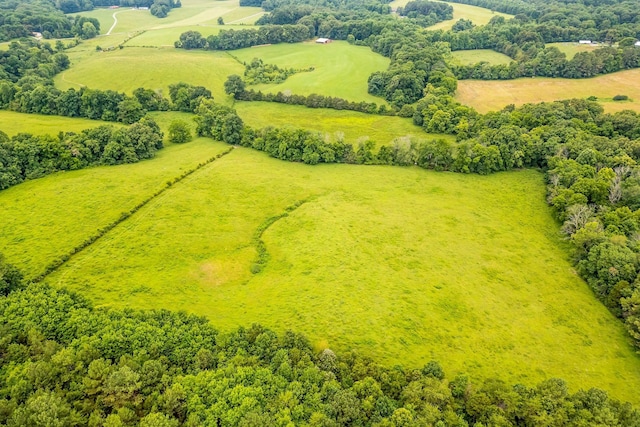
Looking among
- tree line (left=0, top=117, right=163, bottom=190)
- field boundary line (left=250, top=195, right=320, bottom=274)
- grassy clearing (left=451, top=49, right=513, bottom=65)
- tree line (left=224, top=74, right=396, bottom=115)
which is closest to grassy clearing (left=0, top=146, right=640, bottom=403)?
field boundary line (left=250, top=195, right=320, bottom=274)

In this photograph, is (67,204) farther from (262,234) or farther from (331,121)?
(331,121)

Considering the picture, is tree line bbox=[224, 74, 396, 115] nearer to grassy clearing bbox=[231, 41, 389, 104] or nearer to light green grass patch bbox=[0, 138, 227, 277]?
grassy clearing bbox=[231, 41, 389, 104]

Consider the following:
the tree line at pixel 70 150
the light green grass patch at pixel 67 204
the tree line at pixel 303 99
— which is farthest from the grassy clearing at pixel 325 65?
the light green grass patch at pixel 67 204

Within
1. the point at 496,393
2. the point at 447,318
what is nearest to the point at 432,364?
the point at 496,393

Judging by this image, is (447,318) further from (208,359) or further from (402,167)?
(402,167)

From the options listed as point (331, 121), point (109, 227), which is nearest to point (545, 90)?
point (331, 121)

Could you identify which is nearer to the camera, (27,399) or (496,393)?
(27,399)

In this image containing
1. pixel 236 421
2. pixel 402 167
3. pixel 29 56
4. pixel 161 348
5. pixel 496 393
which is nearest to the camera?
pixel 236 421
